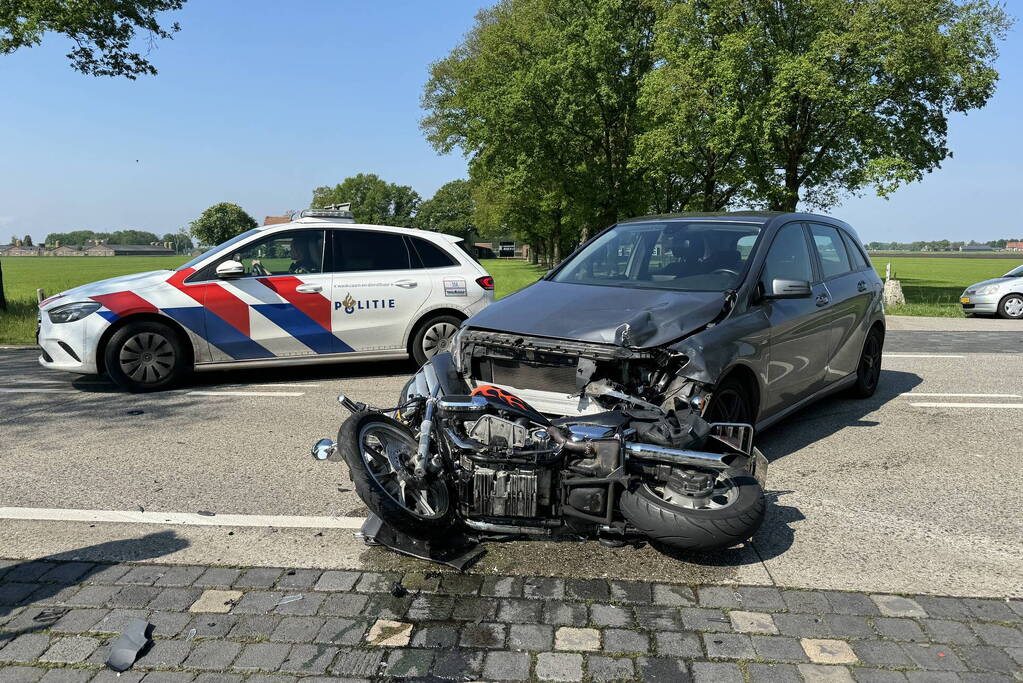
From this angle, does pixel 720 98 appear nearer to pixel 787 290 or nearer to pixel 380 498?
pixel 787 290

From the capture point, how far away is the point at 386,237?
895cm

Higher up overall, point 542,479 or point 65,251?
point 65,251

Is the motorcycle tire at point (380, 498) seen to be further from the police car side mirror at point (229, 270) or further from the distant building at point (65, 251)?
the distant building at point (65, 251)

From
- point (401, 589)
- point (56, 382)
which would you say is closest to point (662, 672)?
point (401, 589)

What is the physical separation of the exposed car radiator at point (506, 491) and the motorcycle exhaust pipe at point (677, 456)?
1.64ft

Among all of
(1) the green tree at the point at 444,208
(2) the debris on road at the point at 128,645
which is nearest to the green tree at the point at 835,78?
(2) the debris on road at the point at 128,645

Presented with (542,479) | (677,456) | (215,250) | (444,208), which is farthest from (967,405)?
(444,208)

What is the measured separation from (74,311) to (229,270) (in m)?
1.51

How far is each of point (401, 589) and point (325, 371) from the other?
622 cm

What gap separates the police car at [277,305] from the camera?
7.85 m

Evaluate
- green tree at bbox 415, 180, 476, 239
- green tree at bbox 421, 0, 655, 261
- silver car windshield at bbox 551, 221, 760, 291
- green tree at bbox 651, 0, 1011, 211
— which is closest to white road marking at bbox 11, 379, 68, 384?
silver car windshield at bbox 551, 221, 760, 291

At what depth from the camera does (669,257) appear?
5676 mm

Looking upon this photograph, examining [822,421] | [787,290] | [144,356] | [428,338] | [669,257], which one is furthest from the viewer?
[428,338]

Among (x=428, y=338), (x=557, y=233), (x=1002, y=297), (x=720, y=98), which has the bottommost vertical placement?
(x=428, y=338)
